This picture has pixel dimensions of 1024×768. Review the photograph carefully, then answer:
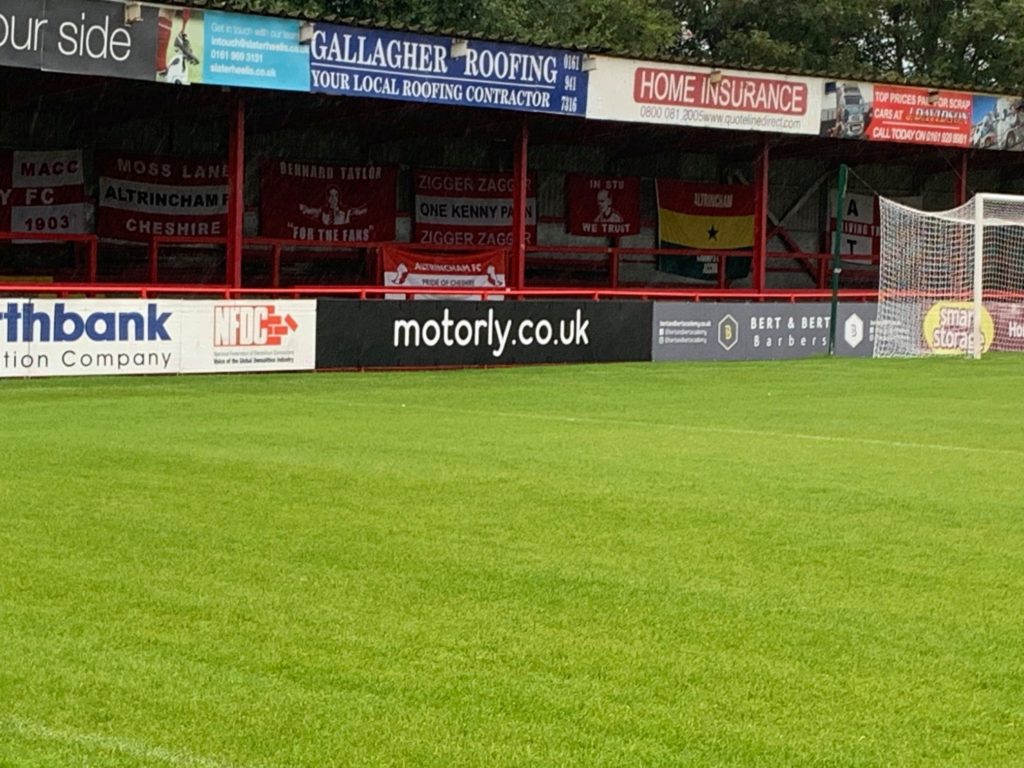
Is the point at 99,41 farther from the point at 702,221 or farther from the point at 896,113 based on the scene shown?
the point at 702,221

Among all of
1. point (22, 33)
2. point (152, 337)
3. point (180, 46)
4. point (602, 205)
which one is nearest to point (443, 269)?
point (602, 205)

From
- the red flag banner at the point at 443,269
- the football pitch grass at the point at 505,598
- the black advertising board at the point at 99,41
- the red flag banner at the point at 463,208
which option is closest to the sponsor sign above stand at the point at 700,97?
the red flag banner at the point at 443,269

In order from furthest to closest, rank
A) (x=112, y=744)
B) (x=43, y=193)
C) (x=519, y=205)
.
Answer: (x=43, y=193), (x=519, y=205), (x=112, y=744)

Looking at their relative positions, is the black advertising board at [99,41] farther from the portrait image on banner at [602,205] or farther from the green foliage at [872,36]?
the green foliage at [872,36]

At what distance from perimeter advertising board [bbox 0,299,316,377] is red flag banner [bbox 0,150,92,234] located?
925 centimetres

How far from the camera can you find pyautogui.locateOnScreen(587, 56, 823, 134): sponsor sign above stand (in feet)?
106

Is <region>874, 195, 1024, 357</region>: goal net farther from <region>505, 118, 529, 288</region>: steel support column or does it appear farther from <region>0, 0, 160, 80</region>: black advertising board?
<region>0, 0, 160, 80</region>: black advertising board

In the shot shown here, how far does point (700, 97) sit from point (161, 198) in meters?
10.5

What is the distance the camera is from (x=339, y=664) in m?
7.04

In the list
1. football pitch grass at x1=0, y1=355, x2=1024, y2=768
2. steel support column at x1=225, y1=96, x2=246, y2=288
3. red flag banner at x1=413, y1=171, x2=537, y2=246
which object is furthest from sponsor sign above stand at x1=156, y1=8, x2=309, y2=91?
red flag banner at x1=413, y1=171, x2=537, y2=246

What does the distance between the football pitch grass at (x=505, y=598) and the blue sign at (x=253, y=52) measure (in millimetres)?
10879

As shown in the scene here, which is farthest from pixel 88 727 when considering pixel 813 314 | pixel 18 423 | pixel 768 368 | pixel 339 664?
pixel 813 314

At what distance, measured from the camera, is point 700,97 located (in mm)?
33531

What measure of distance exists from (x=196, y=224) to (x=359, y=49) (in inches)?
321
